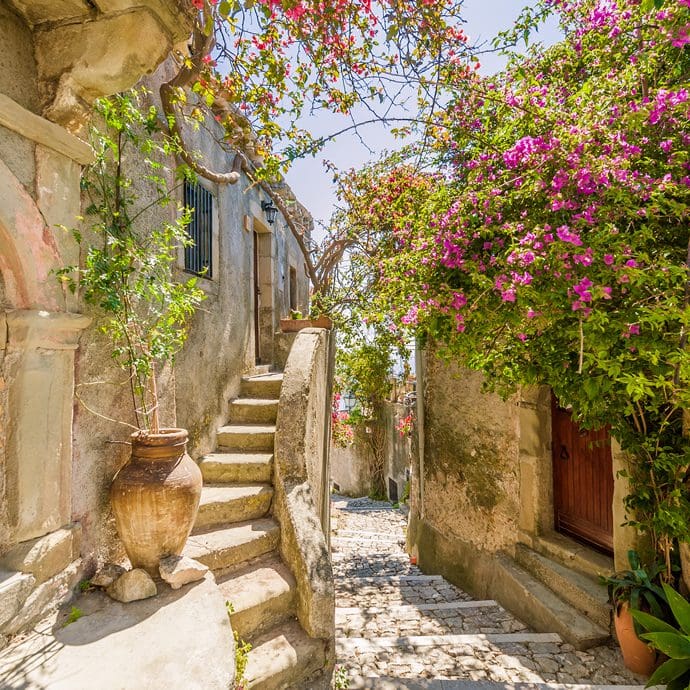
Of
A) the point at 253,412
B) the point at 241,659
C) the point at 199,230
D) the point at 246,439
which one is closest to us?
the point at 241,659

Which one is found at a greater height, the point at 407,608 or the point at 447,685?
the point at 447,685

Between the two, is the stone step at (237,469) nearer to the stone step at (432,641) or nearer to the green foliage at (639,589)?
the stone step at (432,641)

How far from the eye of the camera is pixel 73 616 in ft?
6.75

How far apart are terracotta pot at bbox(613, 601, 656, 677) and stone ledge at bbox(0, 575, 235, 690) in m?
2.64

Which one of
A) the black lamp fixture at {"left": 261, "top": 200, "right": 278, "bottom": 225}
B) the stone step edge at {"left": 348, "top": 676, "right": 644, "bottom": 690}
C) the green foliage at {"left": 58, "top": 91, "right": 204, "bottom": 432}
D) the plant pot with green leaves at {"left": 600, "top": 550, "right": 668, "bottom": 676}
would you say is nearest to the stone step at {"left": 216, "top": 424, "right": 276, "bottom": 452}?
the green foliage at {"left": 58, "top": 91, "right": 204, "bottom": 432}

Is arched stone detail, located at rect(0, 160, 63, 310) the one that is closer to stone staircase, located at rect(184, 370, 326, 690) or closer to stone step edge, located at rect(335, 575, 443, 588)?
stone staircase, located at rect(184, 370, 326, 690)

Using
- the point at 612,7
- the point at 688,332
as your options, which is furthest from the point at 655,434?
the point at 612,7

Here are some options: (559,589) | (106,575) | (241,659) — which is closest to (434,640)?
(559,589)

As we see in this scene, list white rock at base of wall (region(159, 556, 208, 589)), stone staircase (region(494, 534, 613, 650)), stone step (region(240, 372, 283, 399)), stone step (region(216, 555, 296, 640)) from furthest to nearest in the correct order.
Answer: stone step (region(240, 372, 283, 399))
stone staircase (region(494, 534, 613, 650))
stone step (region(216, 555, 296, 640))
white rock at base of wall (region(159, 556, 208, 589))

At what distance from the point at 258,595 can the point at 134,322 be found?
6.05 feet

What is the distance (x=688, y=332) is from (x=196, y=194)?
3.98 metres

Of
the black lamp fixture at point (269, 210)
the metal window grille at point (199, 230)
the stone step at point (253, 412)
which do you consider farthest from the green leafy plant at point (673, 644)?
the black lamp fixture at point (269, 210)

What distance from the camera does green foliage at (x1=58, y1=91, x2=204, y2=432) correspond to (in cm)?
238

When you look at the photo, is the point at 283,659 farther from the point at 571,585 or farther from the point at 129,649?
the point at 571,585
